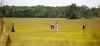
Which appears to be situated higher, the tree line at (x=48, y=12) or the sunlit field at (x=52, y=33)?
the tree line at (x=48, y=12)

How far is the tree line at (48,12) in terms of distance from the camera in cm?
113

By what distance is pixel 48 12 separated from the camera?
3.71 ft

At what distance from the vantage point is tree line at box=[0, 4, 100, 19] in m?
1.13

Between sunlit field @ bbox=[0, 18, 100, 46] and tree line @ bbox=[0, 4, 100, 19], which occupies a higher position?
tree line @ bbox=[0, 4, 100, 19]

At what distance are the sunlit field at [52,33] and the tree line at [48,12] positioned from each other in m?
0.02

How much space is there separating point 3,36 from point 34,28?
0.18 metres

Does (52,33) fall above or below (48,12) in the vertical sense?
below

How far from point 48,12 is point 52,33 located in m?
0.13

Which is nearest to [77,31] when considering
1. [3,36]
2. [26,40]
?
[26,40]

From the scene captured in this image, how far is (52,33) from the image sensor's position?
1.10 metres

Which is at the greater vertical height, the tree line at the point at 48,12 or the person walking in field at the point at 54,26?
the tree line at the point at 48,12

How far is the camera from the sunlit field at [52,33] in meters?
1.07

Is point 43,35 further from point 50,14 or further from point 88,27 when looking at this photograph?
point 88,27

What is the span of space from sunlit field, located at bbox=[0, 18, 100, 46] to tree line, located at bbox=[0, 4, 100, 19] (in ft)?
0.08
